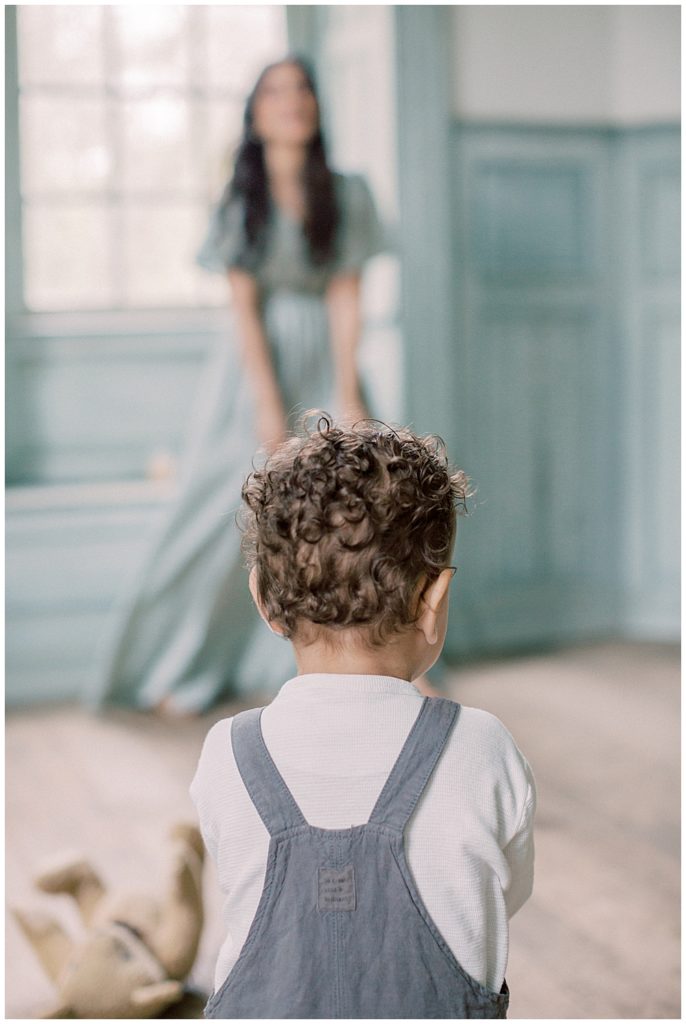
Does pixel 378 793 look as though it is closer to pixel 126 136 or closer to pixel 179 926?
pixel 179 926

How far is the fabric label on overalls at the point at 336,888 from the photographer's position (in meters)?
0.88

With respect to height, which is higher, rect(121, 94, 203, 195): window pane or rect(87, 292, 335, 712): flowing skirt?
rect(121, 94, 203, 195): window pane

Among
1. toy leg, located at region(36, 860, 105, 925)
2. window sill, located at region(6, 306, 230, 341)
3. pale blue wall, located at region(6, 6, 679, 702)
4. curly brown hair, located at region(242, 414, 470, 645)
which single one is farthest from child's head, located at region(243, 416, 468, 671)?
window sill, located at region(6, 306, 230, 341)

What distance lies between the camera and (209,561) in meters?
3.29

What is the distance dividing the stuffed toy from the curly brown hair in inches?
31.3

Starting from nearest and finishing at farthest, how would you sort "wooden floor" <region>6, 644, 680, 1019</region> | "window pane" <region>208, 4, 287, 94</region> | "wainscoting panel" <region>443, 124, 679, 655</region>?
"wooden floor" <region>6, 644, 680, 1019</region>, "wainscoting panel" <region>443, 124, 679, 655</region>, "window pane" <region>208, 4, 287, 94</region>

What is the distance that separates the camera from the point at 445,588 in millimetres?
975

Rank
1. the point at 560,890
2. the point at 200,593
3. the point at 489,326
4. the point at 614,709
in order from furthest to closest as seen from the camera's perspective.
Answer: the point at 489,326
the point at 200,593
the point at 614,709
the point at 560,890

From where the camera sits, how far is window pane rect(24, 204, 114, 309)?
3984 mm

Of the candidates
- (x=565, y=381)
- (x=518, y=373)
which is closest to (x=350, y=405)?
(x=518, y=373)

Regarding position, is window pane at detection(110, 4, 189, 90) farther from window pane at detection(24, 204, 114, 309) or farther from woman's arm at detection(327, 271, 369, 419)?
woman's arm at detection(327, 271, 369, 419)

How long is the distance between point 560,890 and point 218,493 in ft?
5.46

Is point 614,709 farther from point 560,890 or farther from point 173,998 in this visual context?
point 173,998

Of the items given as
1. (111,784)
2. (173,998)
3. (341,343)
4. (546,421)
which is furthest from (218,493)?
(173,998)
